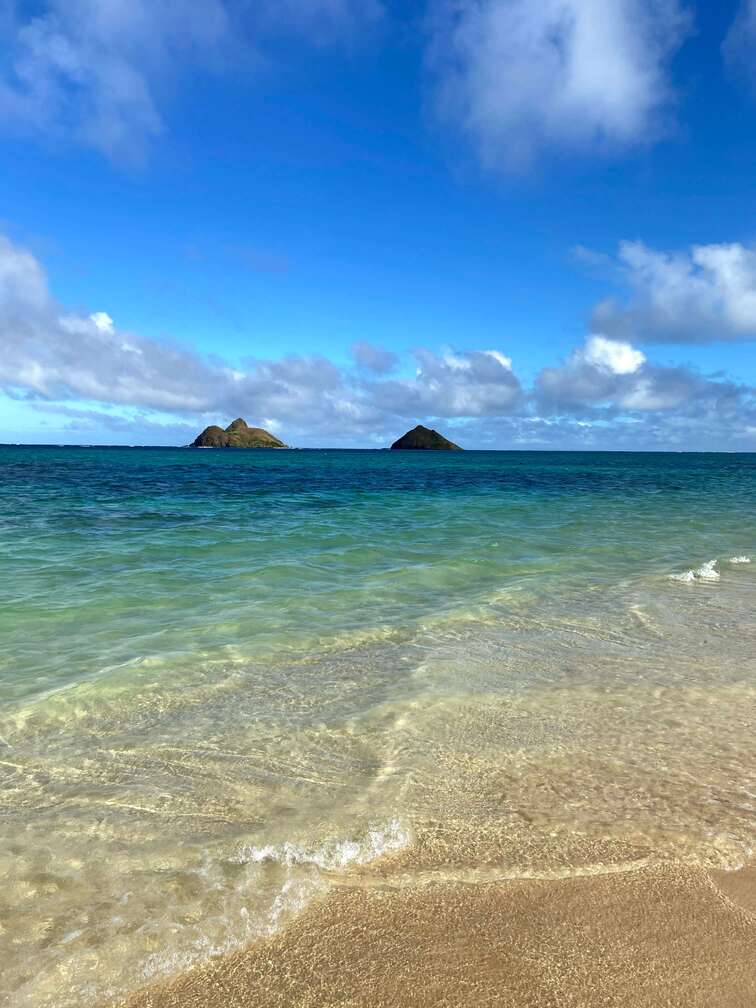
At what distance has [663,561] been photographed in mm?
14414

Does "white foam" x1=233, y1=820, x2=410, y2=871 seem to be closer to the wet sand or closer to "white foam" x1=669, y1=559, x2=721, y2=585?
the wet sand

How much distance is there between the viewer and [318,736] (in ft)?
17.9

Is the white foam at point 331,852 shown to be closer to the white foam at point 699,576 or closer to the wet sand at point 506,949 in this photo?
the wet sand at point 506,949

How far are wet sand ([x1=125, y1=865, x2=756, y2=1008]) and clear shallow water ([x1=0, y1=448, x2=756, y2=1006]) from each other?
18cm

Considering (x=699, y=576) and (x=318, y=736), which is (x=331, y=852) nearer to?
(x=318, y=736)

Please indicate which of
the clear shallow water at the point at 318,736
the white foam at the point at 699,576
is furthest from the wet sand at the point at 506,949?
the white foam at the point at 699,576

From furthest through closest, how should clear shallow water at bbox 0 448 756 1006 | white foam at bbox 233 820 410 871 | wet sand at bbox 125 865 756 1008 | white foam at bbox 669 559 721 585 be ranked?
Answer: white foam at bbox 669 559 721 585
white foam at bbox 233 820 410 871
clear shallow water at bbox 0 448 756 1006
wet sand at bbox 125 865 756 1008

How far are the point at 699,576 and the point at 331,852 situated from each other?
11.0 metres

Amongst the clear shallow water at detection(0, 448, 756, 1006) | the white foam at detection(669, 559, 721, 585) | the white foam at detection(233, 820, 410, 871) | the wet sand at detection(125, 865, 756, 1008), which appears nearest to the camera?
the wet sand at detection(125, 865, 756, 1008)

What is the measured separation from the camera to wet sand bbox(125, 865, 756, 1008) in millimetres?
2709

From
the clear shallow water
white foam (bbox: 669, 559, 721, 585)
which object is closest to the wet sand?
the clear shallow water

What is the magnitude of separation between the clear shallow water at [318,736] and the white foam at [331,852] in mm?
15

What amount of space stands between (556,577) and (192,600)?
6.91 m

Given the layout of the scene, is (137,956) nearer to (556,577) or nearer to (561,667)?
(561,667)
